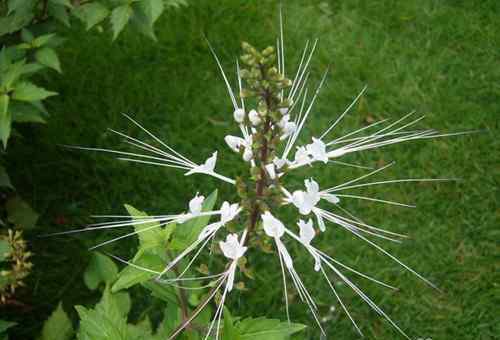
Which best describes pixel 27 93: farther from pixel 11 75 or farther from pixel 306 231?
pixel 306 231

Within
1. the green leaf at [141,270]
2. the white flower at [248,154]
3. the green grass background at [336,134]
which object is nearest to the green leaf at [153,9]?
the green grass background at [336,134]

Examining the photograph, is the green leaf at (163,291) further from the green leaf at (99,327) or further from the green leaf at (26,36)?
the green leaf at (26,36)

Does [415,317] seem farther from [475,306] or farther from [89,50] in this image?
[89,50]

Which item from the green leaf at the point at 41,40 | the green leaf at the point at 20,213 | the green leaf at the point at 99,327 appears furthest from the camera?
the green leaf at the point at 20,213

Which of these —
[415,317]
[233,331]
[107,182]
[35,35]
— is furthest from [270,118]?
[107,182]

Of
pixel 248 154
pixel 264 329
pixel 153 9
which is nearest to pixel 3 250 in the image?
pixel 264 329
